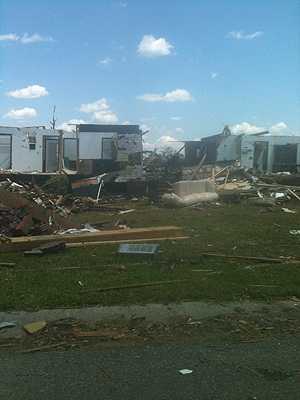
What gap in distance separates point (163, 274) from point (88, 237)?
360cm

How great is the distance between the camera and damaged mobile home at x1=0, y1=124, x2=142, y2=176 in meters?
30.9

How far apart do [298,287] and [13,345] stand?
4067mm

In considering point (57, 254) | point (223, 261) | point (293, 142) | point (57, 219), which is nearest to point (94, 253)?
point (57, 254)

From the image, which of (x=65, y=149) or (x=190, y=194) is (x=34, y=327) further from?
(x=65, y=149)

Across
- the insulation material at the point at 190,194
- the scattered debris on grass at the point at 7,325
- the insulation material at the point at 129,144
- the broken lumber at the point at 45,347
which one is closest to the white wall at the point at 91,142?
the insulation material at the point at 129,144

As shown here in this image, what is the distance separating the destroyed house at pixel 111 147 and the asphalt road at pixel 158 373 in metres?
25.3

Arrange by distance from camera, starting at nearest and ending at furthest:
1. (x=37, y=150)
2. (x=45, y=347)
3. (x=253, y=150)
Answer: (x=45, y=347), (x=37, y=150), (x=253, y=150)

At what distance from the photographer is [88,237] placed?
11.9m

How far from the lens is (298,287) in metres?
8.02

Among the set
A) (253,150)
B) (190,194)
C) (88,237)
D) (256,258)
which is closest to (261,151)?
(253,150)

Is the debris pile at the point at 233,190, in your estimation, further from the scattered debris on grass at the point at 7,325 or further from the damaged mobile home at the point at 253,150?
the scattered debris on grass at the point at 7,325

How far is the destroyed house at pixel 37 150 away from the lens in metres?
30.9

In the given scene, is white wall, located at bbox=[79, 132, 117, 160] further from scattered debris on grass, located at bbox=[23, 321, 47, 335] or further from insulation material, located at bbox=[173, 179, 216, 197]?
scattered debris on grass, located at bbox=[23, 321, 47, 335]

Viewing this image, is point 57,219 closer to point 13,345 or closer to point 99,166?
point 13,345
